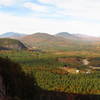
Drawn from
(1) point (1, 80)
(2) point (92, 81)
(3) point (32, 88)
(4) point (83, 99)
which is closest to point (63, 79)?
(2) point (92, 81)

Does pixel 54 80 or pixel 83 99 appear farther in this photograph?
pixel 54 80

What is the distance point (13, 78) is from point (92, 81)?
90213 mm

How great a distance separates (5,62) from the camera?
190 feet

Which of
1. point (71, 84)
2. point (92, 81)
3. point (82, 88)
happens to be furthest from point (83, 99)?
point (92, 81)

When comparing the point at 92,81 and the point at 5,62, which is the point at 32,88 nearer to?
the point at 5,62

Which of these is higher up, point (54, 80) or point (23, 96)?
point (23, 96)

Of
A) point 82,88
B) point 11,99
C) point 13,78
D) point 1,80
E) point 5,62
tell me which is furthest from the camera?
→ point 82,88

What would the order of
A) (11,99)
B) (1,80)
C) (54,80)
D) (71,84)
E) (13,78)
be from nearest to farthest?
(11,99)
(1,80)
(13,78)
(71,84)
(54,80)

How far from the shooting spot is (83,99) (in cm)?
6769

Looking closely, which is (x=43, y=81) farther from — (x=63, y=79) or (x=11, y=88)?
(x=11, y=88)

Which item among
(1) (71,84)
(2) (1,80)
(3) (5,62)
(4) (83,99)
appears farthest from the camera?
(1) (71,84)

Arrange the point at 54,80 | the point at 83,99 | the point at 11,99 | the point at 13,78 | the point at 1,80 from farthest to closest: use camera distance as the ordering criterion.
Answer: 1. the point at 54,80
2. the point at 83,99
3. the point at 13,78
4. the point at 1,80
5. the point at 11,99

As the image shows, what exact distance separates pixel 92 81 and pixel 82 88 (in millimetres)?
18210

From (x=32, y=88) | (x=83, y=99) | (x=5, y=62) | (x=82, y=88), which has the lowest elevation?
(x=82, y=88)
